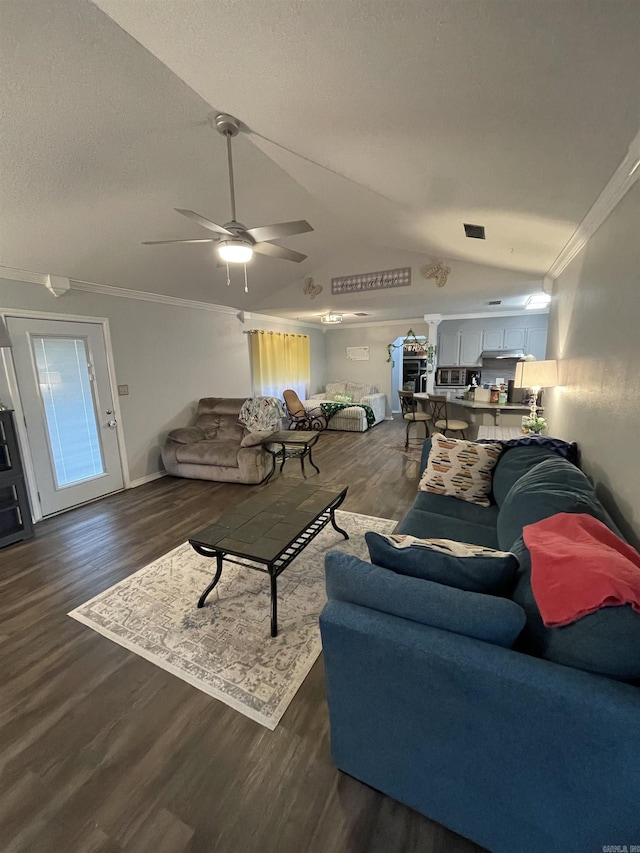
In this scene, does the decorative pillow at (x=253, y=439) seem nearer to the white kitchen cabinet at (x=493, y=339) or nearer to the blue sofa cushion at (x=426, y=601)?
the blue sofa cushion at (x=426, y=601)

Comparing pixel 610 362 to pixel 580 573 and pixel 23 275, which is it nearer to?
pixel 580 573

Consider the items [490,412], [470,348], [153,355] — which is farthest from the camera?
[470,348]

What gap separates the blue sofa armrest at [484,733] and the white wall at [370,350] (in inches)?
292

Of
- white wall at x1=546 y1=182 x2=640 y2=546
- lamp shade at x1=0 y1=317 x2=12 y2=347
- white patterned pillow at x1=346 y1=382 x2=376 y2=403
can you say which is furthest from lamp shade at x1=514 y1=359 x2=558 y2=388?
white patterned pillow at x1=346 y1=382 x2=376 y2=403

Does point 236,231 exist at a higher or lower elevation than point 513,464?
higher

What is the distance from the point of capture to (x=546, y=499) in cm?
165

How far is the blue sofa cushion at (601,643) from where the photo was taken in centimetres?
83

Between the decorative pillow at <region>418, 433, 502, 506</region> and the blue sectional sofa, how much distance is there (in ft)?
4.19

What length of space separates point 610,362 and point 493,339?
5.73 m

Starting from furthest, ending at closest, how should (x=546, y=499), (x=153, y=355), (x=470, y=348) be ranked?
(x=470, y=348) < (x=153, y=355) < (x=546, y=499)

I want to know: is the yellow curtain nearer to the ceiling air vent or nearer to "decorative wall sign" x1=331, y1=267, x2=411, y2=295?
"decorative wall sign" x1=331, y1=267, x2=411, y2=295

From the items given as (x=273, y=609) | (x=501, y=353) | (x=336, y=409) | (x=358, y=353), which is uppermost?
(x=358, y=353)

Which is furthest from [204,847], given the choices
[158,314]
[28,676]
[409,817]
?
[158,314]

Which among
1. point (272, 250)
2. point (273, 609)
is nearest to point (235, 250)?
point (272, 250)
